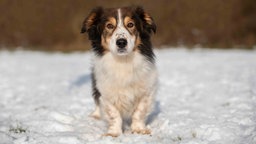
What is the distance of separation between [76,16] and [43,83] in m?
12.7

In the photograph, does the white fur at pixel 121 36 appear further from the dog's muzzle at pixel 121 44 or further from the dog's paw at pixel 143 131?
the dog's paw at pixel 143 131

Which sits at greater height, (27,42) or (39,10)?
(39,10)

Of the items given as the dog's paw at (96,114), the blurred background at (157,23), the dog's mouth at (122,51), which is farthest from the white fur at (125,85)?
the blurred background at (157,23)

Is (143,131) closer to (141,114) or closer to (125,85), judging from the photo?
(141,114)

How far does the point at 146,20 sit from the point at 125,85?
0.95 m

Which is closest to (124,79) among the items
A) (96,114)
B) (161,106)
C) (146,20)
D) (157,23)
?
(146,20)

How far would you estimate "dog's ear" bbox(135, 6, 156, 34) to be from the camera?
5516 mm

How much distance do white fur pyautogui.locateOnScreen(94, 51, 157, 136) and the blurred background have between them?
13032mm

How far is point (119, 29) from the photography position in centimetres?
505

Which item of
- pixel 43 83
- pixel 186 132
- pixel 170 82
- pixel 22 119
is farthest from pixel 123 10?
pixel 43 83

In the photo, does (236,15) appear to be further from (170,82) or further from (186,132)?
(186,132)

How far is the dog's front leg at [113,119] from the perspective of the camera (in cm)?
513

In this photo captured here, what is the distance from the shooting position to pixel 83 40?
20703mm

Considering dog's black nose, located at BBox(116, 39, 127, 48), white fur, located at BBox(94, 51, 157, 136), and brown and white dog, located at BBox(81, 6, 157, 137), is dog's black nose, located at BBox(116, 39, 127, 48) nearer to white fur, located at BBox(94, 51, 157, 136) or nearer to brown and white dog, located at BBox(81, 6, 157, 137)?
brown and white dog, located at BBox(81, 6, 157, 137)
